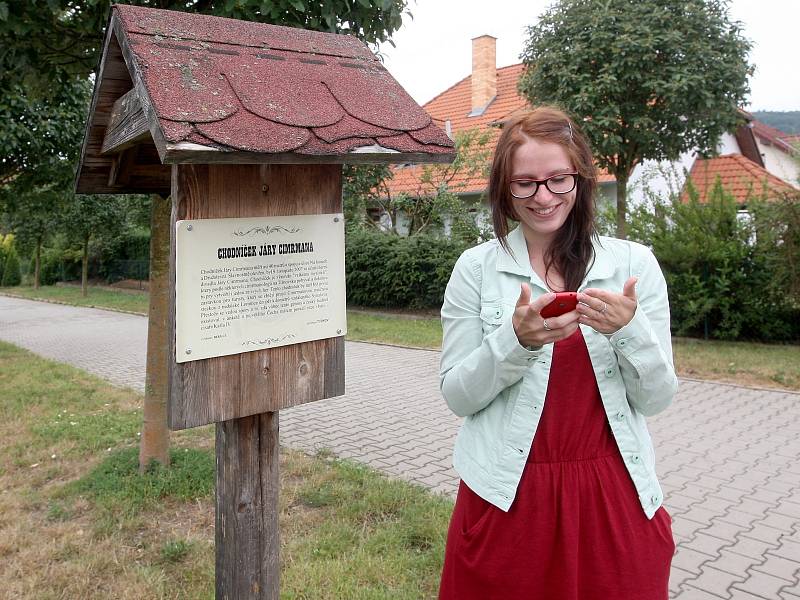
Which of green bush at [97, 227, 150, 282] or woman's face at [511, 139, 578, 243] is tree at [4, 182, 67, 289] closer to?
green bush at [97, 227, 150, 282]

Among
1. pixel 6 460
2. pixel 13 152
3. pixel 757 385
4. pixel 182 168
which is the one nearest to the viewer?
pixel 182 168

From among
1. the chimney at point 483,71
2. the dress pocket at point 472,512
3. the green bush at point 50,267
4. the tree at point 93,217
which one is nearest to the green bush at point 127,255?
the tree at point 93,217

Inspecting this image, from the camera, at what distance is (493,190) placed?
6.11 feet

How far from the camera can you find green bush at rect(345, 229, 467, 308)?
1389 centimetres

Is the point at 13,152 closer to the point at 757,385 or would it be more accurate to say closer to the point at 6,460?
the point at 6,460

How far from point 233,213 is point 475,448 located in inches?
39.1

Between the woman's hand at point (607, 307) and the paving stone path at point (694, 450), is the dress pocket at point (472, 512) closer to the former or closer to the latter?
the woman's hand at point (607, 307)

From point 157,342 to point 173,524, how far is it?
1.18 metres

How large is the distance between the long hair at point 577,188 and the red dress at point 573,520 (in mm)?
216

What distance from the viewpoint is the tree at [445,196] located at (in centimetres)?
1441

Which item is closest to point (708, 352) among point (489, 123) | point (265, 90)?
point (265, 90)

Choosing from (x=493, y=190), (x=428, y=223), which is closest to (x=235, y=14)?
(x=493, y=190)

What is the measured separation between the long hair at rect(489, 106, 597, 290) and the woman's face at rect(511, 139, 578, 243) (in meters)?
0.02

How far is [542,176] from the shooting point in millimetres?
1776
